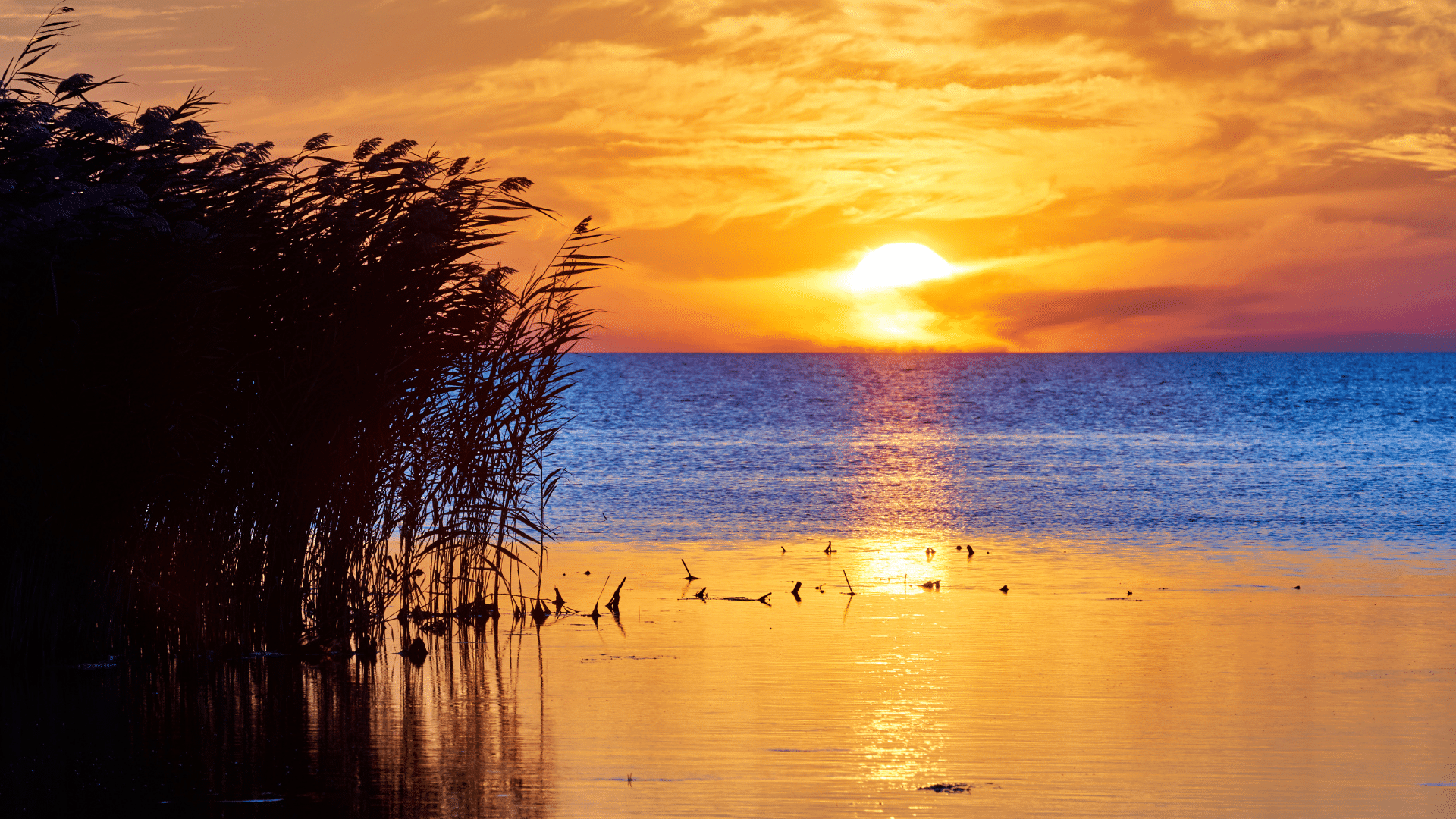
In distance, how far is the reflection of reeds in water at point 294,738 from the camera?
24.5ft

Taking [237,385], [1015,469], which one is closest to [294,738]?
[237,385]

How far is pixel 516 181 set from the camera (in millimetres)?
12086

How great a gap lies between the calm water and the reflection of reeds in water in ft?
0.10

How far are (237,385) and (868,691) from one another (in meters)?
5.75

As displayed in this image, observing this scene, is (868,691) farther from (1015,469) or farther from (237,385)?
(1015,469)

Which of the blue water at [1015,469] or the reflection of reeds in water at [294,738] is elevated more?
the blue water at [1015,469]

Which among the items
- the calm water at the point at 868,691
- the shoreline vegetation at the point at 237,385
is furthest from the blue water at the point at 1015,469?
the shoreline vegetation at the point at 237,385

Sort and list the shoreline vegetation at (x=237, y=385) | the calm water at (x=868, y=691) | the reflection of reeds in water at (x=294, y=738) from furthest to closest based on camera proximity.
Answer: the shoreline vegetation at (x=237, y=385)
the calm water at (x=868, y=691)
the reflection of reeds in water at (x=294, y=738)

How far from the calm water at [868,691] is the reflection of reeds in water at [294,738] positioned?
0.03 meters

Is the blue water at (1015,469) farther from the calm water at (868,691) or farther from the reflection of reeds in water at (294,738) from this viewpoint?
the reflection of reeds in water at (294,738)

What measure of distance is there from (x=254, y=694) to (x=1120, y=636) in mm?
7691

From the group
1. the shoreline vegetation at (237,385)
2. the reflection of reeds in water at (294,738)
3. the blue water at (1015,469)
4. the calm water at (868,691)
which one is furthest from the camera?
the blue water at (1015,469)

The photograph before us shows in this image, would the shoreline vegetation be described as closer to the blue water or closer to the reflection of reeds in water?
the reflection of reeds in water

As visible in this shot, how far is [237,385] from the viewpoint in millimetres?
11109
